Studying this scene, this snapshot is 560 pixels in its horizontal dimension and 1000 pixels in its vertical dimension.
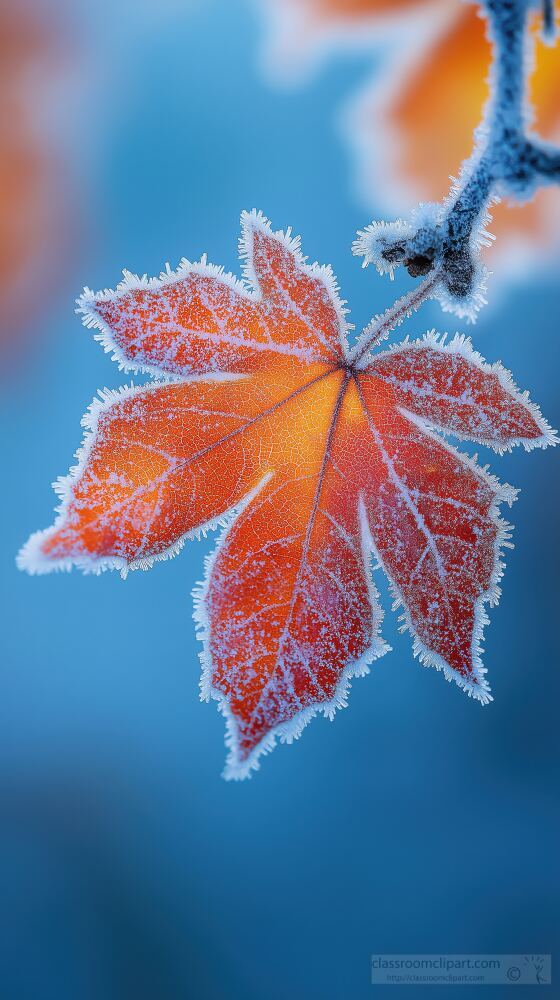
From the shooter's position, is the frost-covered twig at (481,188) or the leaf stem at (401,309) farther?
the leaf stem at (401,309)

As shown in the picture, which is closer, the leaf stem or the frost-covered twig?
the frost-covered twig

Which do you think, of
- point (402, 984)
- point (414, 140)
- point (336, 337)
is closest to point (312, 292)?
point (336, 337)

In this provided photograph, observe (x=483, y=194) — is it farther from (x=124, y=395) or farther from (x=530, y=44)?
(x=124, y=395)

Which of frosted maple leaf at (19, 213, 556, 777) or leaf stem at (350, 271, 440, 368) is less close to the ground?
leaf stem at (350, 271, 440, 368)

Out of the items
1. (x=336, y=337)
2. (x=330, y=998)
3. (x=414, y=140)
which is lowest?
(x=330, y=998)

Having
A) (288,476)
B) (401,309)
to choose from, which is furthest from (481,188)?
(288,476)

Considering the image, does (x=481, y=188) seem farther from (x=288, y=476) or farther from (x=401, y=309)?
(x=288, y=476)
